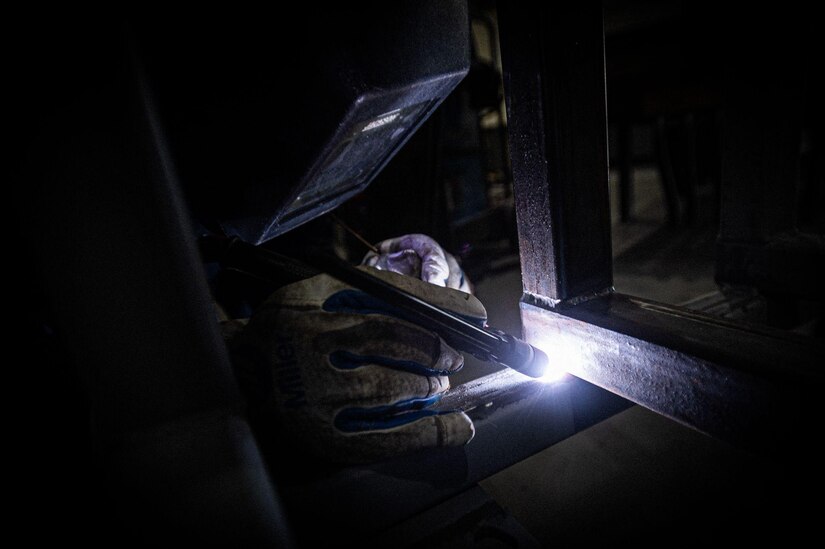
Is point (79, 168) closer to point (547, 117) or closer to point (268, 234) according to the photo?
point (547, 117)

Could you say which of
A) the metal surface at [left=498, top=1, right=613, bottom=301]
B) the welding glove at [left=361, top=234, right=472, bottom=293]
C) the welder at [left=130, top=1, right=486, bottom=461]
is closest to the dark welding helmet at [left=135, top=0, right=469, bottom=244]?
the welder at [left=130, top=1, right=486, bottom=461]

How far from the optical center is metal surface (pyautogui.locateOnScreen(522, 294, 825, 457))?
2.64 feet

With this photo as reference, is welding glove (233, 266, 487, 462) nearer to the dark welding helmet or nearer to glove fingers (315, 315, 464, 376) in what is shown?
glove fingers (315, 315, 464, 376)

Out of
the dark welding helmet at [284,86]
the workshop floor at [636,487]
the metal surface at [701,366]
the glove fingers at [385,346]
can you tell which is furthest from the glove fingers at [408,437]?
the dark welding helmet at [284,86]

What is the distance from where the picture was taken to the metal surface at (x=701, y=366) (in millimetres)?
804

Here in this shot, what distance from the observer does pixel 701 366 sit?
0.91 m

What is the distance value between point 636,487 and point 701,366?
0.82 m

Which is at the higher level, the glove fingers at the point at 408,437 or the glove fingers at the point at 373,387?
the glove fingers at the point at 373,387

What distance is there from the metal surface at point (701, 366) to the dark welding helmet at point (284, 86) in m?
0.86

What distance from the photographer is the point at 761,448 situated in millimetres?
865

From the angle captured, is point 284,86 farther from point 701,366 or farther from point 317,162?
point 701,366

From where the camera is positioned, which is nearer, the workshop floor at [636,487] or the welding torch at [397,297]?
the welding torch at [397,297]

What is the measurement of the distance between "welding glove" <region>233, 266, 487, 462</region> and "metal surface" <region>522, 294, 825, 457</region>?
0.45m

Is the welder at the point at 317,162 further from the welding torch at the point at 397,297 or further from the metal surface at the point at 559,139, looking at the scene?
the metal surface at the point at 559,139
